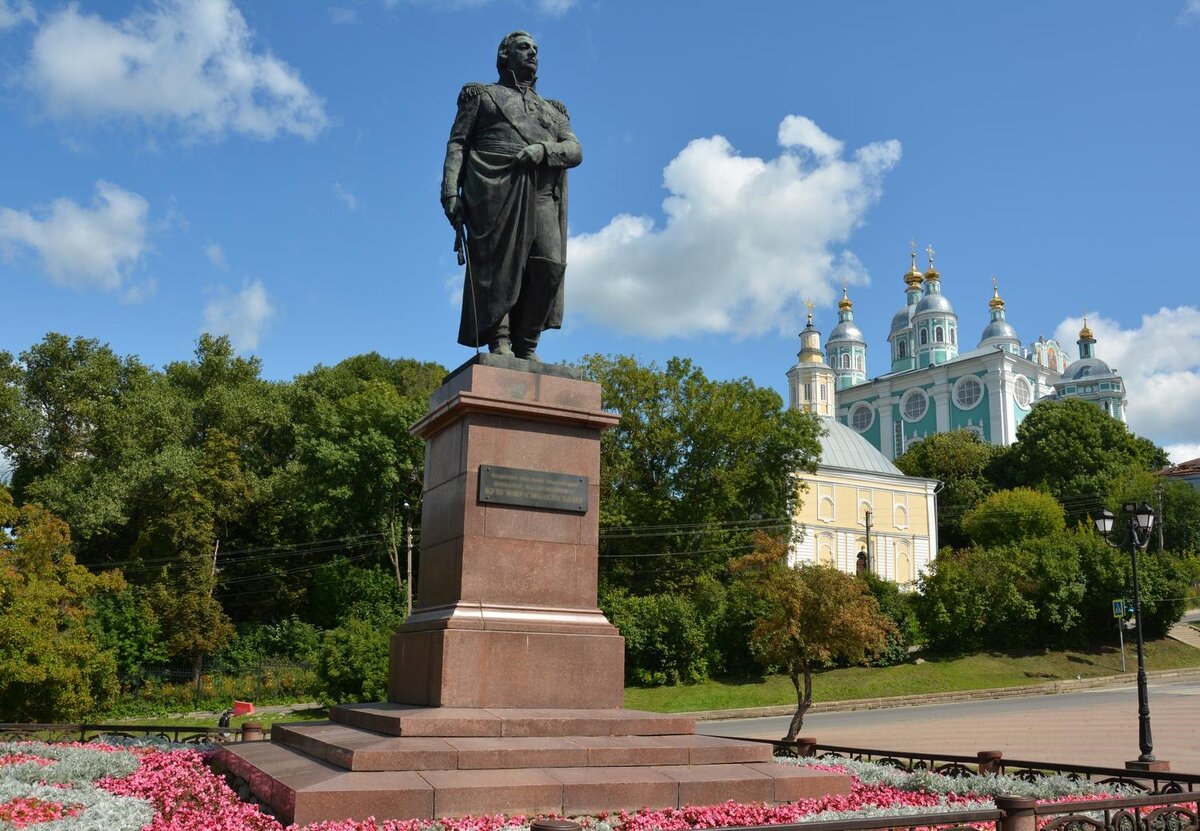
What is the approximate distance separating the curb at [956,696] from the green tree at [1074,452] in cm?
3105

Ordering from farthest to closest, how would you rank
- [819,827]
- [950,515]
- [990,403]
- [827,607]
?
[990,403] < [950,515] < [827,607] < [819,827]

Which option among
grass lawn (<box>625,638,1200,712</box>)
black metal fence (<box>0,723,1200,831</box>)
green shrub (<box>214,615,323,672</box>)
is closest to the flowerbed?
black metal fence (<box>0,723,1200,831</box>)

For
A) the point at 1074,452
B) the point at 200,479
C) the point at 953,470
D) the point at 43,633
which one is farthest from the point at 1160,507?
the point at 43,633

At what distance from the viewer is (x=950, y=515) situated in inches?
2921

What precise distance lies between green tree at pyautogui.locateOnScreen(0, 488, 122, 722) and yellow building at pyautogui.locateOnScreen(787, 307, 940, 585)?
142 feet

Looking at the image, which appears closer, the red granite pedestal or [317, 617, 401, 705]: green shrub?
the red granite pedestal

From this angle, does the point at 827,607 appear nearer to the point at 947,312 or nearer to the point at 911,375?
the point at 911,375

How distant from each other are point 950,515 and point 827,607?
54.6m

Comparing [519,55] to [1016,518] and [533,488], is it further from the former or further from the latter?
[1016,518]

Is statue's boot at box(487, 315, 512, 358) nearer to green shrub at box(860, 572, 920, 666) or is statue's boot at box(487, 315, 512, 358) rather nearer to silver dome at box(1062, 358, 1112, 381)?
green shrub at box(860, 572, 920, 666)

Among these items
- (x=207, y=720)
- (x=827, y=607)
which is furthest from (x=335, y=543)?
(x=827, y=607)

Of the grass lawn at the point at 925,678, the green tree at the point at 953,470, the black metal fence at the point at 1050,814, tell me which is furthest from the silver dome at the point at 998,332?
the black metal fence at the point at 1050,814

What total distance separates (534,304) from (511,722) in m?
4.45

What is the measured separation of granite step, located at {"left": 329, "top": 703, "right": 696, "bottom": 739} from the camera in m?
7.66
